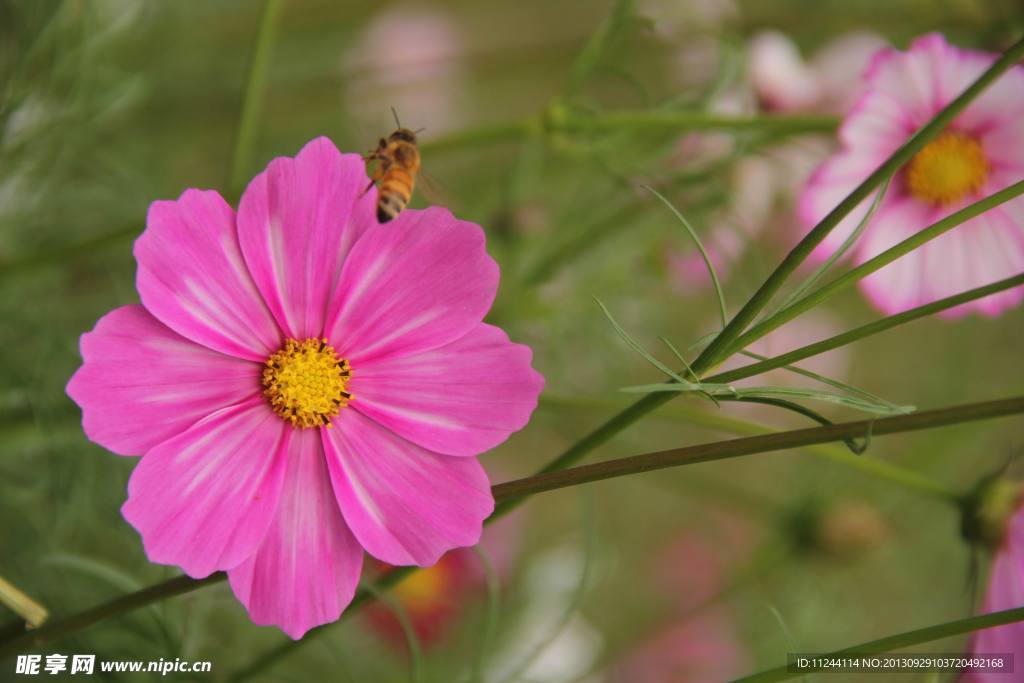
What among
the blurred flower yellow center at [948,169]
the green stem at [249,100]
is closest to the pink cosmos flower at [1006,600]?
the blurred flower yellow center at [948,169]

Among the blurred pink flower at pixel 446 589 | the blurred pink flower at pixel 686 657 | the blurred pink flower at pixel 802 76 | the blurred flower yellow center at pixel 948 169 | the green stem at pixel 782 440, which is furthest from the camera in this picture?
the blurred pink flower at pixel 686 657

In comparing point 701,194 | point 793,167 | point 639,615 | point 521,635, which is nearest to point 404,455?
point 701,194

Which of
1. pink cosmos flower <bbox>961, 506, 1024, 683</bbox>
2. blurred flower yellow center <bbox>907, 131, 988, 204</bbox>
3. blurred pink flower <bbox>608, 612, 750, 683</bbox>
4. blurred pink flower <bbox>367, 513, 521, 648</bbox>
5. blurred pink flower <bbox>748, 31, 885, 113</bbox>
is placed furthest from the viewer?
blurred pink flower <bbox>608, 612, 750, 683</bbox>

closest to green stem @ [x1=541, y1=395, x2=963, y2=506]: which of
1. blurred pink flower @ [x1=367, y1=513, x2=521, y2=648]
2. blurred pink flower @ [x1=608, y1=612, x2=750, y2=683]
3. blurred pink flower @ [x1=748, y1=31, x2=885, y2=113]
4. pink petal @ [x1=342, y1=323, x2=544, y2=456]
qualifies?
pink petal @ [x1=342, y1=323, x2=544, y2=456]

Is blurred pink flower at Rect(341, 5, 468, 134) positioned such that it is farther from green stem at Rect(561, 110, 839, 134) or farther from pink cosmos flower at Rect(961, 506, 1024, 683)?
pink cosmos flower at Rect(961, 506, 1024, 683)

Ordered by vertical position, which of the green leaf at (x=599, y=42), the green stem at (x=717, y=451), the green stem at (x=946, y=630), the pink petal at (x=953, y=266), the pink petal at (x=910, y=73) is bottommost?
the green stem at (x=946, y=630)

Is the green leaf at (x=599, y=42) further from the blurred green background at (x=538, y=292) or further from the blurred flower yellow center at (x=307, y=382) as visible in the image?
the blurred flower yellow center at (x=307, y=382)

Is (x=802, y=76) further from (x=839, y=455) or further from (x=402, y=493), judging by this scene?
(x=402, y=493)

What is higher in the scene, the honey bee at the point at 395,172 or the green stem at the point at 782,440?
the honey bee at the point at 395,172
